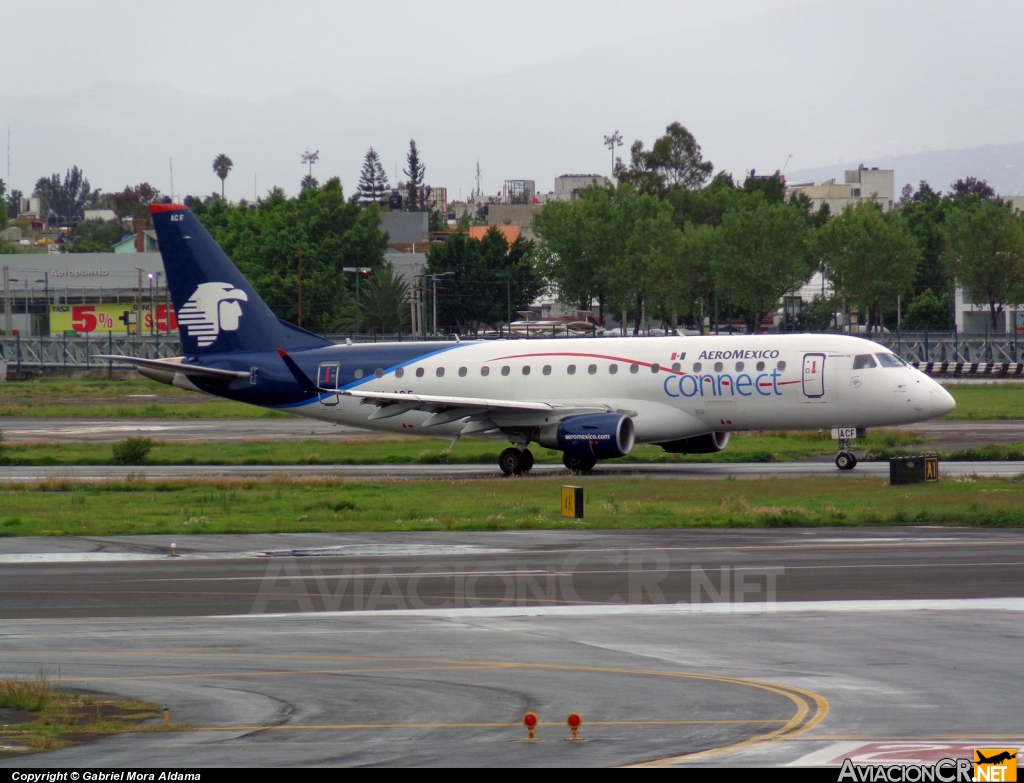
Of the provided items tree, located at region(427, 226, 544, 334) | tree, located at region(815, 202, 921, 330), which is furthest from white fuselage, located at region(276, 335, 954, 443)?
tree, located at region(427, 226, 544, 334)

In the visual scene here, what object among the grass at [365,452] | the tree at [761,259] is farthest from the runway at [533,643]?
the tree at [761,259]

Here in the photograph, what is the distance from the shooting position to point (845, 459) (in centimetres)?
3844

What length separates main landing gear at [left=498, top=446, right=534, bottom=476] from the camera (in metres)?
39.8

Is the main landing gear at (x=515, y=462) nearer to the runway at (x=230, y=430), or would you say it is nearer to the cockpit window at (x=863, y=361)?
the cockpit window at (x=863, y=361)

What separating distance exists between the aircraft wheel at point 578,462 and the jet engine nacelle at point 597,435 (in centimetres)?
105

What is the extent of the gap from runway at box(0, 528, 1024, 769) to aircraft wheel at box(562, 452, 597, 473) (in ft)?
43.0

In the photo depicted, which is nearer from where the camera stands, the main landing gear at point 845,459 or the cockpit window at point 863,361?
the cockpit window at point 863,361

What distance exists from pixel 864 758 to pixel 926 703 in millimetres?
2435

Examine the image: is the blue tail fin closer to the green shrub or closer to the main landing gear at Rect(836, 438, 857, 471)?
the green shrub

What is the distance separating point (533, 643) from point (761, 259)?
3572 inches

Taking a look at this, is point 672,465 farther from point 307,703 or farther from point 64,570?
point 307,703

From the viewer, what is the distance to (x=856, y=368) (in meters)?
37.5

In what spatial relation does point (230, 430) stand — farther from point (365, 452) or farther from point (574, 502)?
point (574, 502)

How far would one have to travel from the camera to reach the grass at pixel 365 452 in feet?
146
